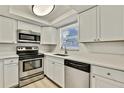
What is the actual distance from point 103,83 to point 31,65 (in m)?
1.96

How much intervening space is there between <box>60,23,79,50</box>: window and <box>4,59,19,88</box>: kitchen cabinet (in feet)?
5.40

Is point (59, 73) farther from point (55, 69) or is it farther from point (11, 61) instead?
point (11, 61)

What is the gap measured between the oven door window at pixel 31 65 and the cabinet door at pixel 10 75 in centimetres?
24

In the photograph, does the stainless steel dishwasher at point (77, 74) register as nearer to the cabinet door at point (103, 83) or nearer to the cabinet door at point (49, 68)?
the cabinet door at point (103, 83)

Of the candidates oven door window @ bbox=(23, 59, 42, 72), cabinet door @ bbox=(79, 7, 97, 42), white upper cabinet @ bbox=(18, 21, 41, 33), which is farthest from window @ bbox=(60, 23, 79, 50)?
oven door window @ bbox=(23, 59, 42, 72)

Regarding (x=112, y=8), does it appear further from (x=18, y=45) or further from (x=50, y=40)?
(x=18, y=45)

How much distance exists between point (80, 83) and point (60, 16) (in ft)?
6.37

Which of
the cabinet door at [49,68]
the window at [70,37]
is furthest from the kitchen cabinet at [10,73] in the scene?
the window at [70,37]

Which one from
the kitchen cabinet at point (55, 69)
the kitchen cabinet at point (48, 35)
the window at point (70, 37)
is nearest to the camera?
the kitchen cabinet at point (55, 69)

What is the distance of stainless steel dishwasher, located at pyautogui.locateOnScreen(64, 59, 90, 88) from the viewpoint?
4.87 ft

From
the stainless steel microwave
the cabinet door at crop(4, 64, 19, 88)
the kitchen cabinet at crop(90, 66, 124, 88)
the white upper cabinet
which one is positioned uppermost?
the white upper cabinet

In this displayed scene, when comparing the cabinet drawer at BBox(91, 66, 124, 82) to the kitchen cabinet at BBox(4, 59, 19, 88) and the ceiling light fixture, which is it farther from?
the kitchen cabinet at BBox(4, 59, 19, 88)

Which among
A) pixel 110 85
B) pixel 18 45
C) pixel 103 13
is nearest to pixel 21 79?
pixel 18 45

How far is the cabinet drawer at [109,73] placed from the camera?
107cm
